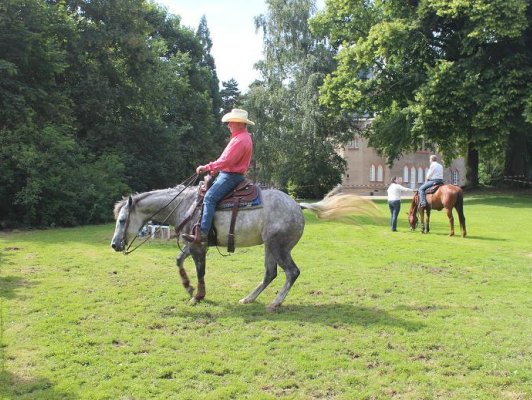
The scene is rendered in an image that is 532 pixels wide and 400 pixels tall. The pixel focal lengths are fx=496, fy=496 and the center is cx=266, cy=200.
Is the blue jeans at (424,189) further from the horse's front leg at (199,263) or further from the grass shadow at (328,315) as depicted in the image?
the horse's front leg at (199,263)

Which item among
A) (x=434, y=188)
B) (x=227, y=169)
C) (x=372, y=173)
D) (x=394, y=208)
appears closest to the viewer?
(x=227, y=169)

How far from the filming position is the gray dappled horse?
855 centimetres

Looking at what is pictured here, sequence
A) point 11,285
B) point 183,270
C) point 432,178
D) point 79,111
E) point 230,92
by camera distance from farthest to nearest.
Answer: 1. point 230,92
2. point 79,111
3. point 432,178
4. point 11,285
5. point 183,270

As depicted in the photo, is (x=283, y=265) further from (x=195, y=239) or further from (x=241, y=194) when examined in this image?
(x=195, y=239)

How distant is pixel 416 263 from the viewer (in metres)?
12.6

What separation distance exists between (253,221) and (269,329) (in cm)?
198

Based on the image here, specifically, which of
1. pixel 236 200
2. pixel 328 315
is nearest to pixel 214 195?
pixel 236 200

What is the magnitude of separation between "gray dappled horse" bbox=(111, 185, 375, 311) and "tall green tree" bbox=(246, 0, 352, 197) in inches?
1290

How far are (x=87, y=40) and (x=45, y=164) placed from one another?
953 centimetres

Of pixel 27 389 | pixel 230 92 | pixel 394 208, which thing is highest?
pixel 230 92

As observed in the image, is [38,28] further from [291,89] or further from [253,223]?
[291,89]

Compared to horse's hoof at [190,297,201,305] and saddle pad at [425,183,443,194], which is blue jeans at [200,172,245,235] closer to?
horse's hoof at [190,297,201,305]

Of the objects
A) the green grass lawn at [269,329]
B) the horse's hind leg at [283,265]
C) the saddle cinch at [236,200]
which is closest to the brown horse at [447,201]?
the green grass lawn at [269,329]

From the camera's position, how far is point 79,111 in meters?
28.7
